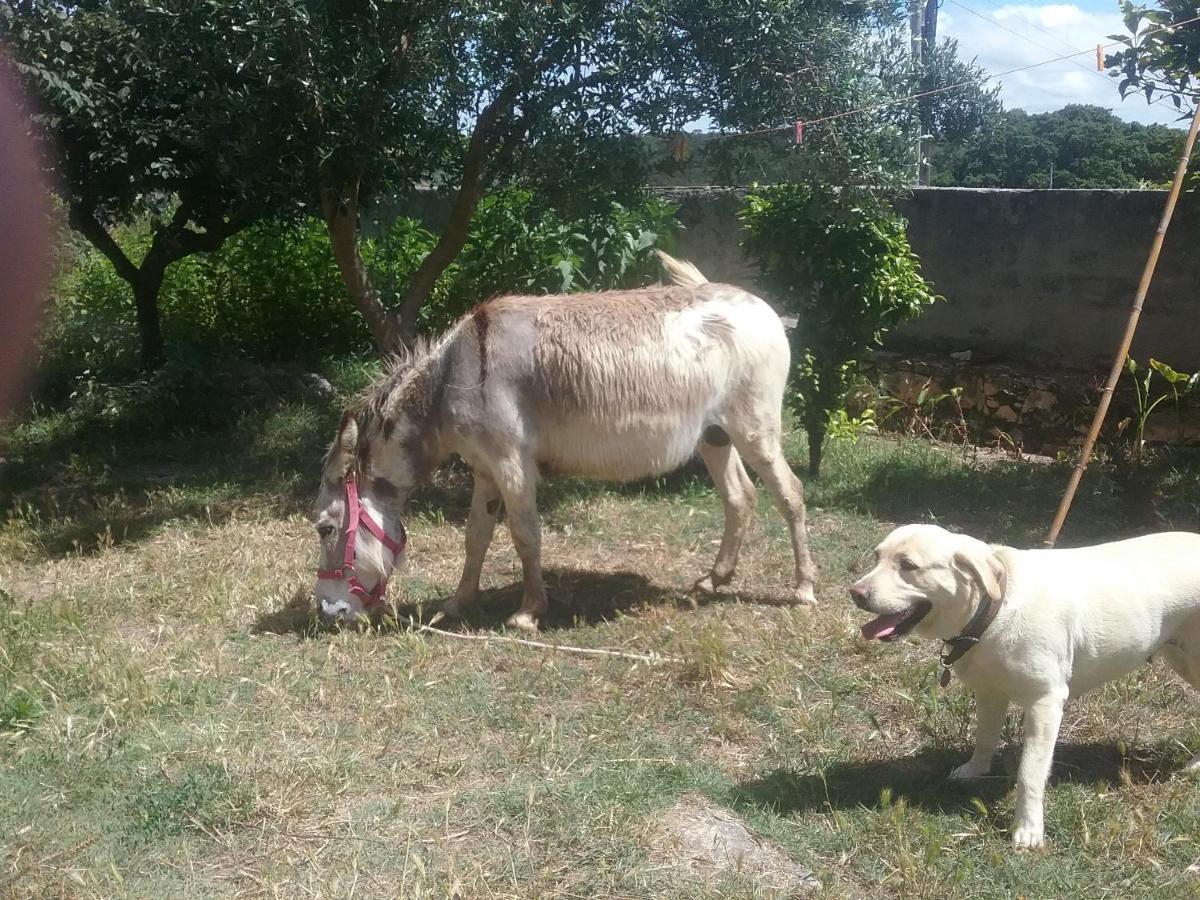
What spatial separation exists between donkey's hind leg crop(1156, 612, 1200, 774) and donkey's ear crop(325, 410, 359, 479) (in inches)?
A: 160

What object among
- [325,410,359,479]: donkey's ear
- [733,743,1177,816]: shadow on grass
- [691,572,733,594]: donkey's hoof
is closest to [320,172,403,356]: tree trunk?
[325,410,359,479]: donkey's ear

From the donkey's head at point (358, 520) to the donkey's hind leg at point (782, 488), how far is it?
1.94 meters

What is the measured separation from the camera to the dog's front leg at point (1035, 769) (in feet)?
12.2

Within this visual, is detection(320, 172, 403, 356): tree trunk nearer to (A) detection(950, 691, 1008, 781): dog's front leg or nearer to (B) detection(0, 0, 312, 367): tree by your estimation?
(B) detection(0, 0, 312, 367): tree

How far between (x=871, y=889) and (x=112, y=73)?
28.1 feet

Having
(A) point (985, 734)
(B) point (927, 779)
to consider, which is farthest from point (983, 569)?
(B) point (927, 779)

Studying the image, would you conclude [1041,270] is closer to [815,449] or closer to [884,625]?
[815,449]

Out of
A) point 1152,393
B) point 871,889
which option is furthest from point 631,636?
point 1152,393

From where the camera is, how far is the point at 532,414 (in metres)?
6.07

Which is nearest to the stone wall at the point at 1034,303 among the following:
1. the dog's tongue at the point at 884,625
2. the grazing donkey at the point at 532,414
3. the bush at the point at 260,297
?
the bush at the point at 260,297

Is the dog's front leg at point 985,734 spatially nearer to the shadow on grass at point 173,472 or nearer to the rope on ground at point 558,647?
the rope on ground at point 558,647

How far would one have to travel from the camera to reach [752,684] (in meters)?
5.03

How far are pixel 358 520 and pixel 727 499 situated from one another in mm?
2181

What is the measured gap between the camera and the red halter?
5.89 meters
